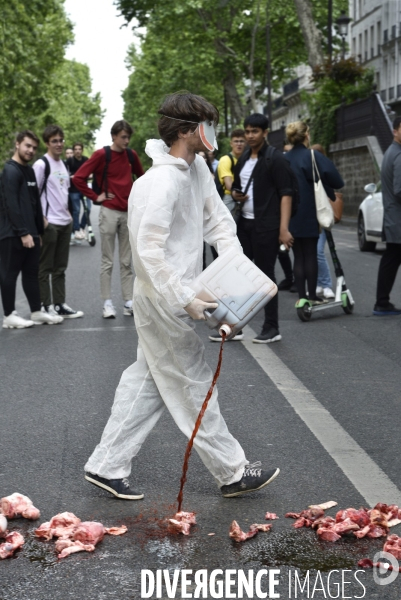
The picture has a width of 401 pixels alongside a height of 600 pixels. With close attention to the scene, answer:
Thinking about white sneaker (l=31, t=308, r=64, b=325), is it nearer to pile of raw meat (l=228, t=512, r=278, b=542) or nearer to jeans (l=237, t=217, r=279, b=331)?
jeans (l=237, t=217, r=279, b=331)

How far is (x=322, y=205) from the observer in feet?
35.0

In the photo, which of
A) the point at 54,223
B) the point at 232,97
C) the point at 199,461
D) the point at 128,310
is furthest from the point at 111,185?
the point at 232,97

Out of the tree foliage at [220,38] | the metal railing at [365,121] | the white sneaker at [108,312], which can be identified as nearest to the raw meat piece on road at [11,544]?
the white sneaker at [108,312]

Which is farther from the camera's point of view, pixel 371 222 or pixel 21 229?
pixel 371 222

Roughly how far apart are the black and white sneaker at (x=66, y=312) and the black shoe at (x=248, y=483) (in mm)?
6920

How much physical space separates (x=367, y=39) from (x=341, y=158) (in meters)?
42.4

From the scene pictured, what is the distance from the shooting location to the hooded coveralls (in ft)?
14.8

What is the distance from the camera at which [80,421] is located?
21.4ft

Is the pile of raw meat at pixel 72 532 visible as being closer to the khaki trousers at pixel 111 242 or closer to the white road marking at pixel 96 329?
the white road marking at pixel 96 329

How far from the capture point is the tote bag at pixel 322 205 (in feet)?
35.0

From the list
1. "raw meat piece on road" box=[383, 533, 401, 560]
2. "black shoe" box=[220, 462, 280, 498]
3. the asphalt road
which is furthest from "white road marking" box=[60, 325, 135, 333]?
"raw meat piece on road" box=[383, 533, 401, 560]

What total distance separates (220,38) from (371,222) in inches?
1655

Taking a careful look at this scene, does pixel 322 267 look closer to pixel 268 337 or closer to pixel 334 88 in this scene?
pixel 268 337

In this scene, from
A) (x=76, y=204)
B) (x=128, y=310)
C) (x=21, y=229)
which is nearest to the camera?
(x=21, y=229)
